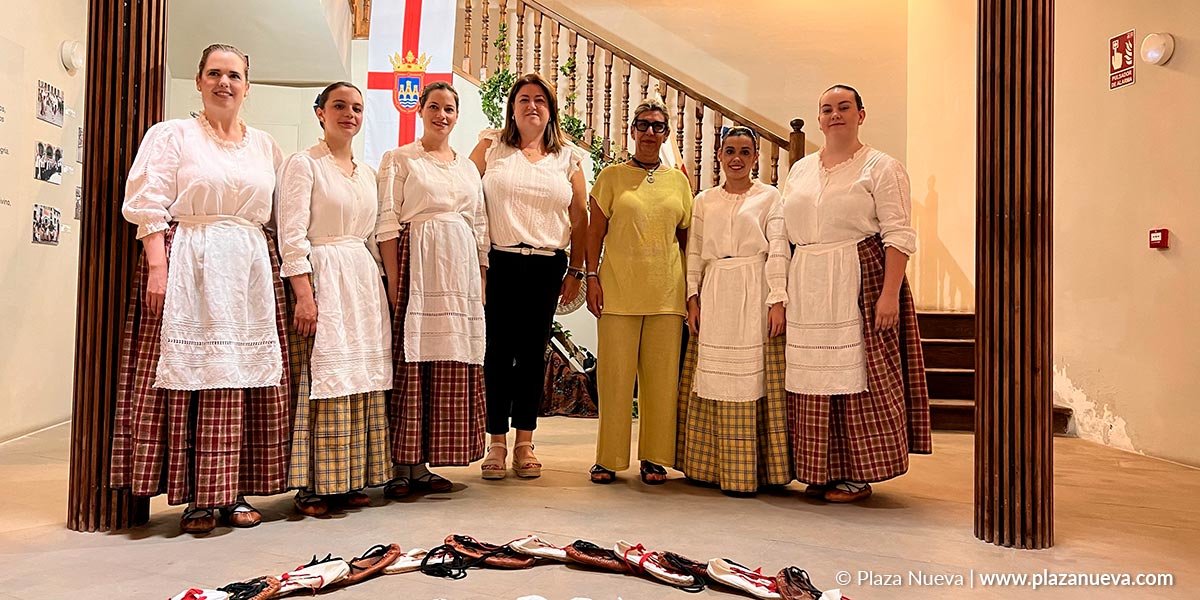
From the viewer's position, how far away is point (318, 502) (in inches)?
115

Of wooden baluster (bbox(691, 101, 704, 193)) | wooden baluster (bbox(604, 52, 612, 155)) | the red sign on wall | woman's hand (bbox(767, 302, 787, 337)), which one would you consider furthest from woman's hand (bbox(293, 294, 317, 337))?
wooden baluster (bbox(691, 101, 704, 193))

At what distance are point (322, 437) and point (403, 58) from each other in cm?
433

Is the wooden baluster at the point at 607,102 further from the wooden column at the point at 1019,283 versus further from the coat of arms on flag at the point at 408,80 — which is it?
the wooden column at the point at 1019,283

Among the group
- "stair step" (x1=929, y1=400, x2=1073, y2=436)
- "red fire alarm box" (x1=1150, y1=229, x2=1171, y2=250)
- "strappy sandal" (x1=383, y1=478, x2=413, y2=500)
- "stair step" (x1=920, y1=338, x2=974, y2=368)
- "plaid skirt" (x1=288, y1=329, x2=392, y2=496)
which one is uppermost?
"red fire alarm box" (x1=1150, y1=229, x2=1171, y2=250)

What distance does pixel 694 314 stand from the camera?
3.47 meters

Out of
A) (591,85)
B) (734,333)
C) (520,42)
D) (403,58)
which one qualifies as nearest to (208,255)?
(734,333)

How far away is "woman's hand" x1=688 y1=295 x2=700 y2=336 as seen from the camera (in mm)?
3473

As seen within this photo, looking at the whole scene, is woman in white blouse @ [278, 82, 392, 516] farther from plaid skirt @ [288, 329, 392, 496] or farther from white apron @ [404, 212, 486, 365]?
white apron @ [404, 212, 486, 365]

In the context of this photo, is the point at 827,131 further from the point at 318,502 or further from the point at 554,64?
the point at 554,64

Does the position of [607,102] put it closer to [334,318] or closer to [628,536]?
[334,318]

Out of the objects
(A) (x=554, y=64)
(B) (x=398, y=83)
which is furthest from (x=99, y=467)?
(A) (x=554, y=64)

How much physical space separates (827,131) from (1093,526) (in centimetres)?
161

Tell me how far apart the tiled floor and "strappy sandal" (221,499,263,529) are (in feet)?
0.16

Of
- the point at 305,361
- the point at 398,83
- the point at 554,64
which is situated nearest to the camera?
the point at 305,361
